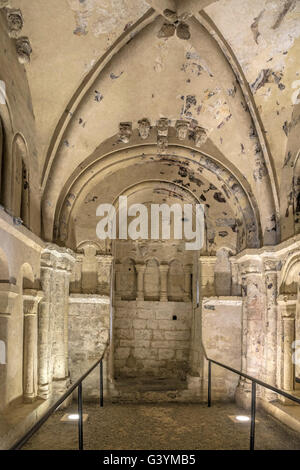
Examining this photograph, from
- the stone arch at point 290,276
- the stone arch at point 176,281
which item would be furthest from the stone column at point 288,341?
the stone arch at point 176,281

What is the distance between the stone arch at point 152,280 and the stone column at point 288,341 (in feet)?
11.4

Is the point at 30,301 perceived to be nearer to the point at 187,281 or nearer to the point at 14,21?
the point at 14,21

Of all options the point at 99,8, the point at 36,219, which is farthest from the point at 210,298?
the point at 99,8

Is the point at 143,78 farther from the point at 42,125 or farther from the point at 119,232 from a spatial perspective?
the point at 119,232

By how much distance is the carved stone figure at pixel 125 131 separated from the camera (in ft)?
23.4

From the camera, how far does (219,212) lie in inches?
336

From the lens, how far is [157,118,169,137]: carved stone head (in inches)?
283

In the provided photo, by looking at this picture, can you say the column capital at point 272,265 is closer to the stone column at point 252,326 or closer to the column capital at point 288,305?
the stone column at point 252,326

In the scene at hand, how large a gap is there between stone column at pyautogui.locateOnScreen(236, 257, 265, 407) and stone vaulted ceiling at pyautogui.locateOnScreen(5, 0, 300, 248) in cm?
74

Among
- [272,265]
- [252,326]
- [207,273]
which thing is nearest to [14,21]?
[272,265]

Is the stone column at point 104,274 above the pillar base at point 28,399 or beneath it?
above

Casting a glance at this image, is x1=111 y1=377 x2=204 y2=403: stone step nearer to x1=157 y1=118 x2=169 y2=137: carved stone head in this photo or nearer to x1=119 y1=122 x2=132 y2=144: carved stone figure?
x1=119 y1=122 x2=132 y2=144: carved stone figure

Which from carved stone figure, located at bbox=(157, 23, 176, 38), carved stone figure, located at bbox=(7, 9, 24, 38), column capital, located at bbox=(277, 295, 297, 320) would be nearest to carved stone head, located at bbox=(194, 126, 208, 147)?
carved stone figure, located at bbox=(157, 23, 176, 38)

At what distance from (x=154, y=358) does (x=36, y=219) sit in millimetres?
4565
